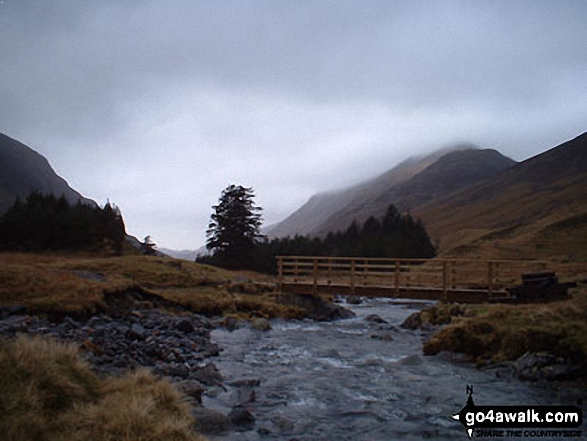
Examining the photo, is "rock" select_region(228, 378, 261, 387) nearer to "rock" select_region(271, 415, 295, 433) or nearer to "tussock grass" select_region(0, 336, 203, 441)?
"rock" select_region(271, 415, 295, 433)

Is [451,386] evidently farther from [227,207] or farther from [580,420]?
[227,207]

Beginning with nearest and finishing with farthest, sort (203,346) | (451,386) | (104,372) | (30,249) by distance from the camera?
(104,372)
(451,386)
(203,346)
(30,249)

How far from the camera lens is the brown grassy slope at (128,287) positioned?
1880 cm

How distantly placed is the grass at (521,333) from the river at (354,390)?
3.36 ft

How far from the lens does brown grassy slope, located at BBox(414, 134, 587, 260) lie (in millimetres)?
57722

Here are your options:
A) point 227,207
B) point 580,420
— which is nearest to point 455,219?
point 227,207

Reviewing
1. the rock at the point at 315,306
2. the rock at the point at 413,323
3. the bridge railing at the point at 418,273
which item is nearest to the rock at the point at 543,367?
the bridge railing at the point at 418,273

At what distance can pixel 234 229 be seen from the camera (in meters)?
59.4

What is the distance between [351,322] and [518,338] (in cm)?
1297

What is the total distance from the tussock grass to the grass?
10.6 meters

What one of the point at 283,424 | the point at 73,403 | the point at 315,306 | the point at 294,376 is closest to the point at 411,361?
the point at 294,376

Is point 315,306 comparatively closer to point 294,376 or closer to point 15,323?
point 294,376

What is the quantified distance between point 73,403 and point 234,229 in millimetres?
52726

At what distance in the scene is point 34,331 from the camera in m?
14.1
